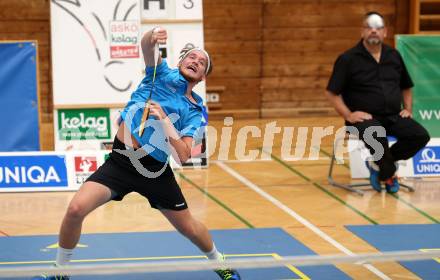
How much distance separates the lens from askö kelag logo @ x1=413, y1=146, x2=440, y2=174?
10086 mm

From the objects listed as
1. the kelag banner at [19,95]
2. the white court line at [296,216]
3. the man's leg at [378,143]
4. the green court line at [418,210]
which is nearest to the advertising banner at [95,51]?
the kelag banner at [19,95]

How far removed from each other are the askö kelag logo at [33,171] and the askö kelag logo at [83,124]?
2.84 ft

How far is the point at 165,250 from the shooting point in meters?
7.18

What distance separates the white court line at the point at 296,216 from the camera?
6.80m

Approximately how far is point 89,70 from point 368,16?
3.37 metres

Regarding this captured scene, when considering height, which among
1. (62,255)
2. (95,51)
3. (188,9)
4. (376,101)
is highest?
(188,9)

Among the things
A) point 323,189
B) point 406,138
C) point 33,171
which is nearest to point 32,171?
point 33,171

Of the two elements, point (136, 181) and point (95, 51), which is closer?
point (136, 181)

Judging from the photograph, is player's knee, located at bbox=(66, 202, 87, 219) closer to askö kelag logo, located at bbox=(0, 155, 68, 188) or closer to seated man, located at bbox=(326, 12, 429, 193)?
askö kelag logo, located at bbox=(0, 155, 68, 188)

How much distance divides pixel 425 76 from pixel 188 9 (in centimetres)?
313

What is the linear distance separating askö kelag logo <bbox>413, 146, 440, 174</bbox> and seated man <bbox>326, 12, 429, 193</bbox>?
2.48 ft

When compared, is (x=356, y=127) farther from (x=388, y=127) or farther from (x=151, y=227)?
(x=151, y=227)

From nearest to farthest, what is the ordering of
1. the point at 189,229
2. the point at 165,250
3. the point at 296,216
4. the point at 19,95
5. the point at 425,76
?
the point at 189,229 → the point at 165,250 → the point at 296,216 → the point at 19,95 → the point at 425,76

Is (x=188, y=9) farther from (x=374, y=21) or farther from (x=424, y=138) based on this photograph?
(x=424, y=138)
